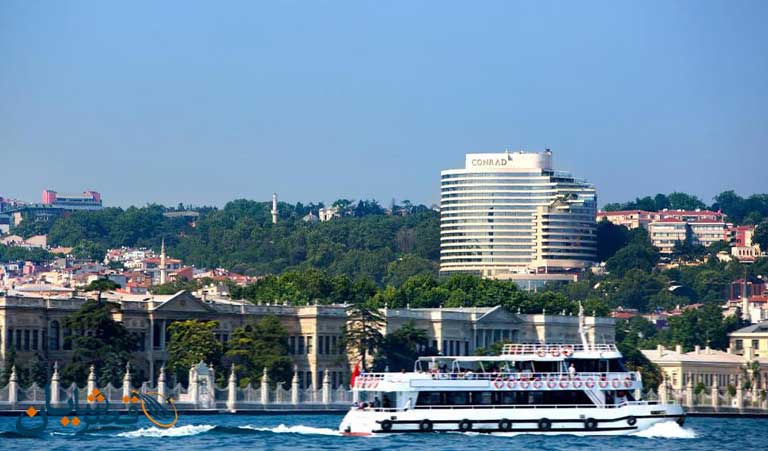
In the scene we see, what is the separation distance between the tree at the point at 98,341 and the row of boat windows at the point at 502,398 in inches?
1464

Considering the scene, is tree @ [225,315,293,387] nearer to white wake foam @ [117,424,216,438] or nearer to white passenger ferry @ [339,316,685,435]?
white wake foam @ [117,424,216,438]

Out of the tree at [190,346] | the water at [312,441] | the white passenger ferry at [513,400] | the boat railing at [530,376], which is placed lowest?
the water at [312,441]

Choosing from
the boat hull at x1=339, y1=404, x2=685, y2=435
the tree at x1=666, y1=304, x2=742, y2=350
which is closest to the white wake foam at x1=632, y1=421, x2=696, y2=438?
the boat hull at x1=339, y1=404, x2=685, y2=435

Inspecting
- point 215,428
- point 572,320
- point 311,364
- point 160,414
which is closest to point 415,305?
point 572,320

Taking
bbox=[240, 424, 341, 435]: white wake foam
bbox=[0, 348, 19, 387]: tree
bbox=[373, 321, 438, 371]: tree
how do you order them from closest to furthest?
bbox=[240, 424, 341, 435]: white wake foam < bbox=[0, 348, 19, 387]: tree < bbox=[373, 321, 438, 371]: tree

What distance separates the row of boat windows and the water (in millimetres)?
1274

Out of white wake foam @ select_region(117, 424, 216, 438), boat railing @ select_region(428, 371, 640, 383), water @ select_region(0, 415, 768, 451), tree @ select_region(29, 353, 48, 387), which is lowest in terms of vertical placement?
water @ select_region(0, 415, 768, 451)

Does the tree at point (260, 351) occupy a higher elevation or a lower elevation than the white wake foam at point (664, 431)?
higher

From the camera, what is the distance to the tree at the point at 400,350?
150m

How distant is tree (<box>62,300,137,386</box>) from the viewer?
131500mm

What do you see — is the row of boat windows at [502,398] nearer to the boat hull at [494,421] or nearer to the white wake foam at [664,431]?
the boat hull at [494,421]

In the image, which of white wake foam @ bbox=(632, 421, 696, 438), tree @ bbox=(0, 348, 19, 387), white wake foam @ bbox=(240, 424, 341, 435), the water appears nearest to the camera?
the water

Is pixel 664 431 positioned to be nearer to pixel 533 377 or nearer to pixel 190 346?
pixel 533 377

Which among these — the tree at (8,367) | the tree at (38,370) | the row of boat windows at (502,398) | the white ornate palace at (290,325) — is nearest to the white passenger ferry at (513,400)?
the row of boat windows at (502,398)
